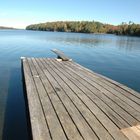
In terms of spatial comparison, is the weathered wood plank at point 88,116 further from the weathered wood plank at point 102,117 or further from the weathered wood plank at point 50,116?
the weathered wood plank at point 50,116

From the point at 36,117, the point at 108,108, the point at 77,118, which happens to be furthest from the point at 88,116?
the point at 36,117

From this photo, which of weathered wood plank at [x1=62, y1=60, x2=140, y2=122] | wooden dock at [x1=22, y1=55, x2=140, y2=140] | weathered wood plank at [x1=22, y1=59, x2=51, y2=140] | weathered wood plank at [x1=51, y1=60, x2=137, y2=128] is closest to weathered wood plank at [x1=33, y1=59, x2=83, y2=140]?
wooden dock at [x1=22, y1=55, x2=140, y2=140]

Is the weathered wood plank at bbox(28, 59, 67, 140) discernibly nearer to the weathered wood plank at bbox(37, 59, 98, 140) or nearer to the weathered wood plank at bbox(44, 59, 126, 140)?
the weathered wood plank at bbox(37, 59, 98, 140)

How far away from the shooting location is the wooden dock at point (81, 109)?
353 cm

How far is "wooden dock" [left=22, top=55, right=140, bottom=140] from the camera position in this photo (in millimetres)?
3529

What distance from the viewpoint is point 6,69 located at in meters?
12.7

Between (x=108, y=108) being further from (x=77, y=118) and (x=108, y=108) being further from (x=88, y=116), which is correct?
(x=77, y=118)

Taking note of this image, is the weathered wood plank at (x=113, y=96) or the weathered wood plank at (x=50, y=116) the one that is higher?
the weathered wood plank at (x=50, y=116)

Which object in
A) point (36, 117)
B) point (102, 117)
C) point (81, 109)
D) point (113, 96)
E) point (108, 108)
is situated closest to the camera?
point (36, 117)

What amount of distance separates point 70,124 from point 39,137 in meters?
0.65

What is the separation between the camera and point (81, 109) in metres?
4.48

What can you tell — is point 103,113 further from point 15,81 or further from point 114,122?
point 15,81

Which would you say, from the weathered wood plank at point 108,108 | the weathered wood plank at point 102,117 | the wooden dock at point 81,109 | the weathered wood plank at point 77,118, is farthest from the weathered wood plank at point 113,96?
the weathered wood plank at point 77,118

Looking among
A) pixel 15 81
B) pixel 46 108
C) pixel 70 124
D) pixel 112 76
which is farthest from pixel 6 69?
pixel 70 124
